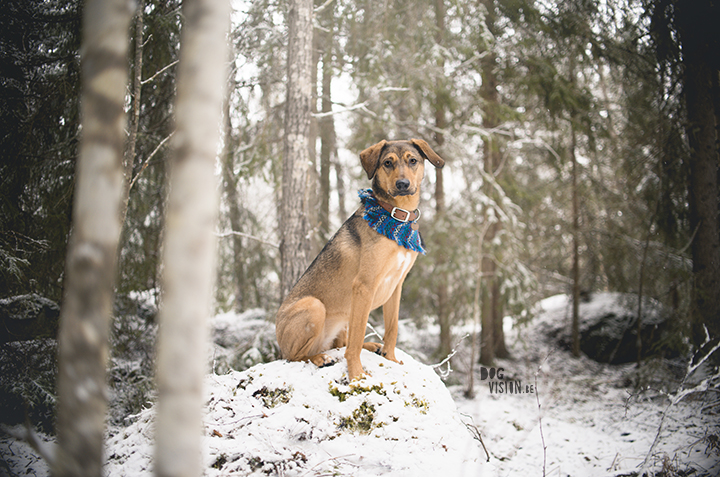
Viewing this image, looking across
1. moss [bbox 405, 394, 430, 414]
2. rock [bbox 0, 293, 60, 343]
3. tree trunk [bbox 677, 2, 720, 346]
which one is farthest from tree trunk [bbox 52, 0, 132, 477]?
tree trunk [bbox 677, 2, 720, 346]

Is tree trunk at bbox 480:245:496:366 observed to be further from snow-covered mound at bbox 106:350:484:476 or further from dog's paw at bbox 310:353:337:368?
dog's paw at bbox 310:353:337:368

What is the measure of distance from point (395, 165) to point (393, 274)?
39.3 inches

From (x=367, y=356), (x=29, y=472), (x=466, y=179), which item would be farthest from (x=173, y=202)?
(x=466, y=179)

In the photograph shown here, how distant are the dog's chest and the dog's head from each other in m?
0.54

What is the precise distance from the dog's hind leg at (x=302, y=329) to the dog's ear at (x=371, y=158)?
132 centimetres

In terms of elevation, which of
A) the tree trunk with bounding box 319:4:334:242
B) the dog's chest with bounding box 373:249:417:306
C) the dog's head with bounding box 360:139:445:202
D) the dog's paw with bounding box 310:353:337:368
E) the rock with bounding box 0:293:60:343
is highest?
the tree trunk with bounding box 319:4:334:242

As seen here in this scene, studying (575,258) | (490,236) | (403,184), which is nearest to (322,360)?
(403,184)

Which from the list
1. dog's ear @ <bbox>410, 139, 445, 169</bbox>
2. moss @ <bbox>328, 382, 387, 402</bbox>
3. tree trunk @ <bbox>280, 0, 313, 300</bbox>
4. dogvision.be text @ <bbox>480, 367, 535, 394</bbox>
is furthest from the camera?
dogvision.be text @ <bbox>480, 367, 535, 394</bbox>

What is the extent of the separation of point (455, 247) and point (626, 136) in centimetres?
455

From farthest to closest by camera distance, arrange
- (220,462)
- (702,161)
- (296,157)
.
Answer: (702,161), (296,157), (220,462)

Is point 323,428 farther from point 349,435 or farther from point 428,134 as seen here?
point 428,134

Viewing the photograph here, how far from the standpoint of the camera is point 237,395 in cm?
315

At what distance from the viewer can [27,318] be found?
426 cm

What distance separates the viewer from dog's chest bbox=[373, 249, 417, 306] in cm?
329
